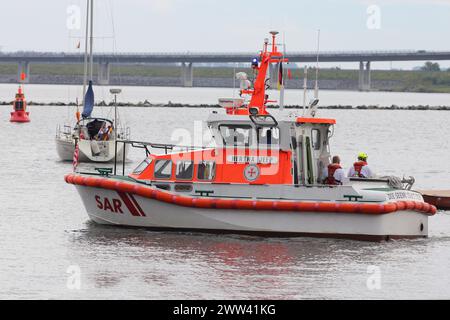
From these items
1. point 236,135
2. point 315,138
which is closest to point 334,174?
point 315,138

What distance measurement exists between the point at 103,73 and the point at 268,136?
145622 millimetres

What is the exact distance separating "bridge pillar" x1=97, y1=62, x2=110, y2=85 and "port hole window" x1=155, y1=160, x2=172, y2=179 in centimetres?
13604

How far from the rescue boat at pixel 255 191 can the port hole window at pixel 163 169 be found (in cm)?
2

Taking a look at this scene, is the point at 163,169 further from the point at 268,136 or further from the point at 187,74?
the point at 187,74

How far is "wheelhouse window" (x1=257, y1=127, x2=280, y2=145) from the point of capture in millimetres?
21547

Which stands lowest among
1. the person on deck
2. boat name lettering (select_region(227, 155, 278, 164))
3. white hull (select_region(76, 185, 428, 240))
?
white hull (select_region(76, 185, 428, 240))

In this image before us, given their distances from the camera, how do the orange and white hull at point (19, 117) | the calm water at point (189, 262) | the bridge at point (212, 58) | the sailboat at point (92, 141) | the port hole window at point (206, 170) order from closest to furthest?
the calm water at point (189, 262) < the port hole window at point (206, 170) < the sailboat at point (92, 141) < the orange and white hull at point (19, 117) < the bridge at point (212, 58)

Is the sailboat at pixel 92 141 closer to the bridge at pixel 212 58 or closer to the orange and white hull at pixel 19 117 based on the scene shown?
the orange and white hull at pixel 19 117

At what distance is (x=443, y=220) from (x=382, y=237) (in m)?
4.65

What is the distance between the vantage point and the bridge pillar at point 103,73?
520ft

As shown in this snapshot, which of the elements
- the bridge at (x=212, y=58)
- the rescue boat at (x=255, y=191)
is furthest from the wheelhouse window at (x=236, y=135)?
the bridge at (x=212, y=58)

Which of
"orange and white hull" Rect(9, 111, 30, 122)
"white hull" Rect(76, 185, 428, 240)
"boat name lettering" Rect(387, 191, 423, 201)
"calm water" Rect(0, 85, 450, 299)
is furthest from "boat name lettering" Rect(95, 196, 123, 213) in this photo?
"orange and white hull" Rect(9, 111, 30, 122)

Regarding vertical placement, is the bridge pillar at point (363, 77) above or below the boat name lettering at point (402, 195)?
above

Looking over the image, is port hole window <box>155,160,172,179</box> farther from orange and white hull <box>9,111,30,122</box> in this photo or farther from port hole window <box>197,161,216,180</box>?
orange and white hull <box>9,111,30,122</box>
